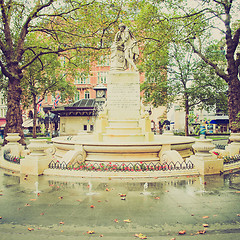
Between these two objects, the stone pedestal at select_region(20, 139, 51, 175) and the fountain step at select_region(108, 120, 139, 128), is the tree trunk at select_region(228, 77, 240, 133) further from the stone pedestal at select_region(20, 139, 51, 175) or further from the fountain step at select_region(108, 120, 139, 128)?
the stone pedestal at select_region(20, 139, 51, 175)

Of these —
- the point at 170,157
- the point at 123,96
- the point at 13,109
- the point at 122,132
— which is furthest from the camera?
the point at 13,109

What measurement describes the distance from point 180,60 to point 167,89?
4.57 m

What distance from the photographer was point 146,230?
4.18 m

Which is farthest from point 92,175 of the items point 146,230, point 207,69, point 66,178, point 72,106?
point 72,106

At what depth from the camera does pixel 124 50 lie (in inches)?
589

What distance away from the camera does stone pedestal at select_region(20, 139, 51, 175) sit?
886 cm

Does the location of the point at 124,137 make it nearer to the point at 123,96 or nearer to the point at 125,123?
the point at 125,123

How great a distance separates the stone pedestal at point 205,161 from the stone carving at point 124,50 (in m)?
A: 7.36

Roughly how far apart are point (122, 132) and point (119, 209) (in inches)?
322

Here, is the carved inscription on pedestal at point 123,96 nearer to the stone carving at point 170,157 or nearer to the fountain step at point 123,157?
the fountain step at point 123,157

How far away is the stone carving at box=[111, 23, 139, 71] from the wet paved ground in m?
8.96

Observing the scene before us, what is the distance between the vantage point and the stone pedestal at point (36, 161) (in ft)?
29.1

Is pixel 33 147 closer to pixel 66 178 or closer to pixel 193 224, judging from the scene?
pixel 66 178

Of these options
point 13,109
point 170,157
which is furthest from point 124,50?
point 13,109
